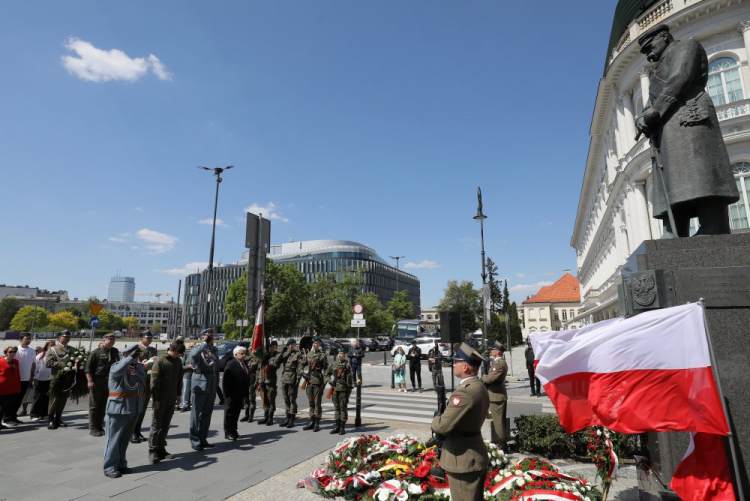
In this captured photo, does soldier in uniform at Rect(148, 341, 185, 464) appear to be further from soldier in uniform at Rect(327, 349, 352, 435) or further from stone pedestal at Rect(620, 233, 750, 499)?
stone pedestal at Rect(620, 233, 750, 499)

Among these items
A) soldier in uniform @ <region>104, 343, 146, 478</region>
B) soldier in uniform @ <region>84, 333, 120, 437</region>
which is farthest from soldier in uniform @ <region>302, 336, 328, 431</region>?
soldier in uniform @ <region>84, 333, 120, 437</region>

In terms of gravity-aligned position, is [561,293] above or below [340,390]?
above

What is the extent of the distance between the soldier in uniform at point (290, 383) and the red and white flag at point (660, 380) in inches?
299

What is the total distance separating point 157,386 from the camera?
7148 mm

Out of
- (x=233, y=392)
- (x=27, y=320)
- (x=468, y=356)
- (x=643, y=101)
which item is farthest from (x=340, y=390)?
(x=27, y=320)

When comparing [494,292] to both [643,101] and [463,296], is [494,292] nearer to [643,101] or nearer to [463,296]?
[463,296]

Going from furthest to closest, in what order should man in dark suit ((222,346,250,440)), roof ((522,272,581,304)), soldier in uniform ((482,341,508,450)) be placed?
1. roof ((522,272,581,304))
2. man in dark suit ((222,346,250,440))
3. soldier in uniform ((482,341,508,450))

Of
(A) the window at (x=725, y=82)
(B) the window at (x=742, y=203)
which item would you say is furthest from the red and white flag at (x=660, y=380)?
(A) the window at (x=725, y=82)

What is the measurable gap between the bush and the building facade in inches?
3220

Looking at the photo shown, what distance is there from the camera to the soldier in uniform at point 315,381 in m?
9.37

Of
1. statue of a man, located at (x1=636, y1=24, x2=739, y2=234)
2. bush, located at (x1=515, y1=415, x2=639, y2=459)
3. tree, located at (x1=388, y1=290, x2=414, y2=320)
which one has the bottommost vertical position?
bush, located at (x1=515, y1=415, x2=639, y2=459)

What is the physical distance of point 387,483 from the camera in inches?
191

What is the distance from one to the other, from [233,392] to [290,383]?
1.63m

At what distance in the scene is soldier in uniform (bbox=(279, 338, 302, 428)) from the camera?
9844mm
